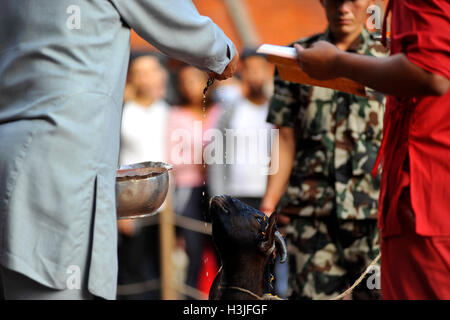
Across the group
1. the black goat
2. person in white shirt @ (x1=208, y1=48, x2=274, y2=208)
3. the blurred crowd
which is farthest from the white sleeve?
the blurred crowd

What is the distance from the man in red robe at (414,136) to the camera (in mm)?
2121

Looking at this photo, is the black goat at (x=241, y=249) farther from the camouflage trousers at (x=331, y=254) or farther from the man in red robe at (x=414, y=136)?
the camouflage trousers at (x=331, y=254)

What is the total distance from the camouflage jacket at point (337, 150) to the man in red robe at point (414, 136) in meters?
1.29

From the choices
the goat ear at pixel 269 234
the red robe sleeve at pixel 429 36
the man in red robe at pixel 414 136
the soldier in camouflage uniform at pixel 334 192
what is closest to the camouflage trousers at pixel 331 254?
the soldier in camouflage uniform at pixel 334 192

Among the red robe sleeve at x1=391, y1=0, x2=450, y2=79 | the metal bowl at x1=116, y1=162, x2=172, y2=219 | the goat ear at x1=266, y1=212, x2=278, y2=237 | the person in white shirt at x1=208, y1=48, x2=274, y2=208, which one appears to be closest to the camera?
the red robe sleeve at x1=391, y1=0, x2=450, y2=79

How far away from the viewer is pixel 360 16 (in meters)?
3.82

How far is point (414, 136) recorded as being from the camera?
232 cm

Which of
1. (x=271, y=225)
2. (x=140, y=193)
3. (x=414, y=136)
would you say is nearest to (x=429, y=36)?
(x=414, y=136)

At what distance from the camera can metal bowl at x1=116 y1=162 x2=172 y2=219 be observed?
2633 mm

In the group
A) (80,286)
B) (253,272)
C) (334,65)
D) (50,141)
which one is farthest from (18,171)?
(334,65)

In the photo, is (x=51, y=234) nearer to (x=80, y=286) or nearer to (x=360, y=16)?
(x=80, y=286)

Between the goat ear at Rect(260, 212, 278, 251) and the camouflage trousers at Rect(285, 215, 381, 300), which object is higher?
the goat ear at Rect(260, 212, 278, 251)

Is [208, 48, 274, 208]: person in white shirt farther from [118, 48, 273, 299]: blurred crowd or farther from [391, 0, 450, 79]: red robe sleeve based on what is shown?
Result: [391, 0, 450, 79]: red robe sleeve

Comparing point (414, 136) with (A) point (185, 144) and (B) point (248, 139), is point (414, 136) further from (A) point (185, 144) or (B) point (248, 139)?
(A) point (185, 144)
